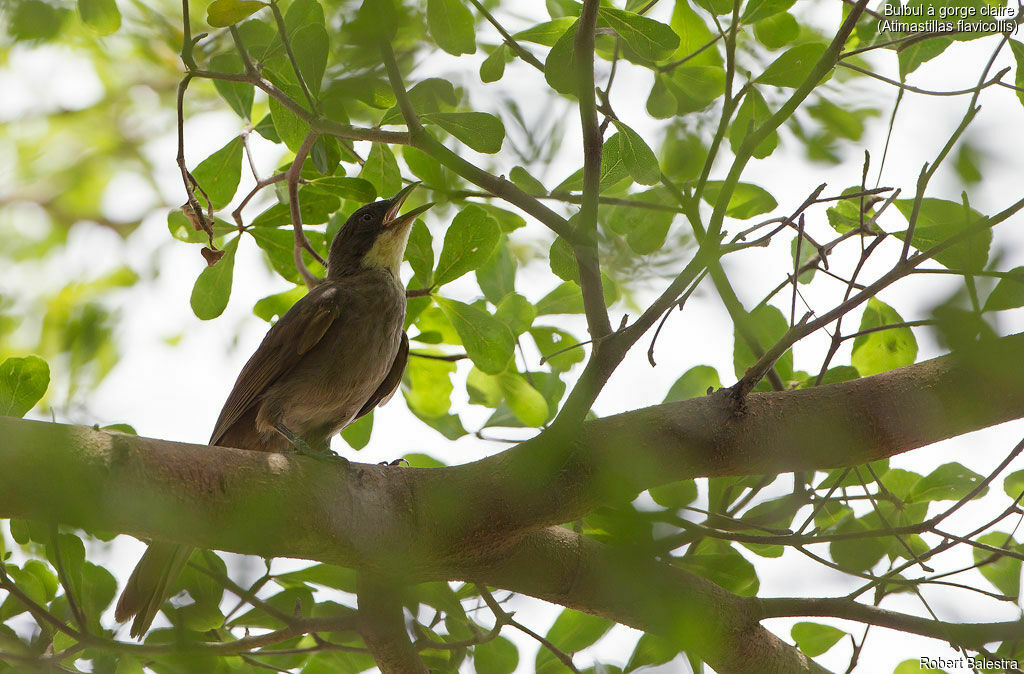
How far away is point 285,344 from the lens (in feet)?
12.7

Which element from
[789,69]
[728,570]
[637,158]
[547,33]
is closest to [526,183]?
[637,158]

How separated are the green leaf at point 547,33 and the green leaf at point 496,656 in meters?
1.80

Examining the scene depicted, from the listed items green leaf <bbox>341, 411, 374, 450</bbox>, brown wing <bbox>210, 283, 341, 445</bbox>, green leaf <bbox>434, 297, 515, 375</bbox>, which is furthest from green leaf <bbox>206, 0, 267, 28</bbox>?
green leaf <bbox>341, 411, 374, 450</bbox>

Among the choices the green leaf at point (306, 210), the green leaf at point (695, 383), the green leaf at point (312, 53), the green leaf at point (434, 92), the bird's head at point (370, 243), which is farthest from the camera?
the bird's head at point (370, 243)

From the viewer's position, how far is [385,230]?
4.72 meters

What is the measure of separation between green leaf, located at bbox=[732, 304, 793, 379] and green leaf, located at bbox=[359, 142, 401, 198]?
4.36 feet

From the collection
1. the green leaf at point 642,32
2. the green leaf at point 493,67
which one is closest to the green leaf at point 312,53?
the green leaf at point 493,67

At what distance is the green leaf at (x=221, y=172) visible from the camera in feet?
10.4

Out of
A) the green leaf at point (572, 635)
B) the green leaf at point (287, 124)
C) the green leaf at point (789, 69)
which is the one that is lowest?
the green leaf at point (572, 635)

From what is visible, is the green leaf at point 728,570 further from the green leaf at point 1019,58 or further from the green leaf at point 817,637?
the green leaf at point 1019,58

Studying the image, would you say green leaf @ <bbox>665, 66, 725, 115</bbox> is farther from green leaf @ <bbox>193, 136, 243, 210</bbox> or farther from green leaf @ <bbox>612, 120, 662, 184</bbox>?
green leaf @ <bbox>193, 136, 243, 210</bbox>

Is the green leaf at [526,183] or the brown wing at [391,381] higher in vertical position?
the brown wing at [391,381]

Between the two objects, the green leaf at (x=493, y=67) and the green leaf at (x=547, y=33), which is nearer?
the green leaf at (x=493, y=67)

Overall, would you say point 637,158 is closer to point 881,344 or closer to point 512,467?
point 512,467
